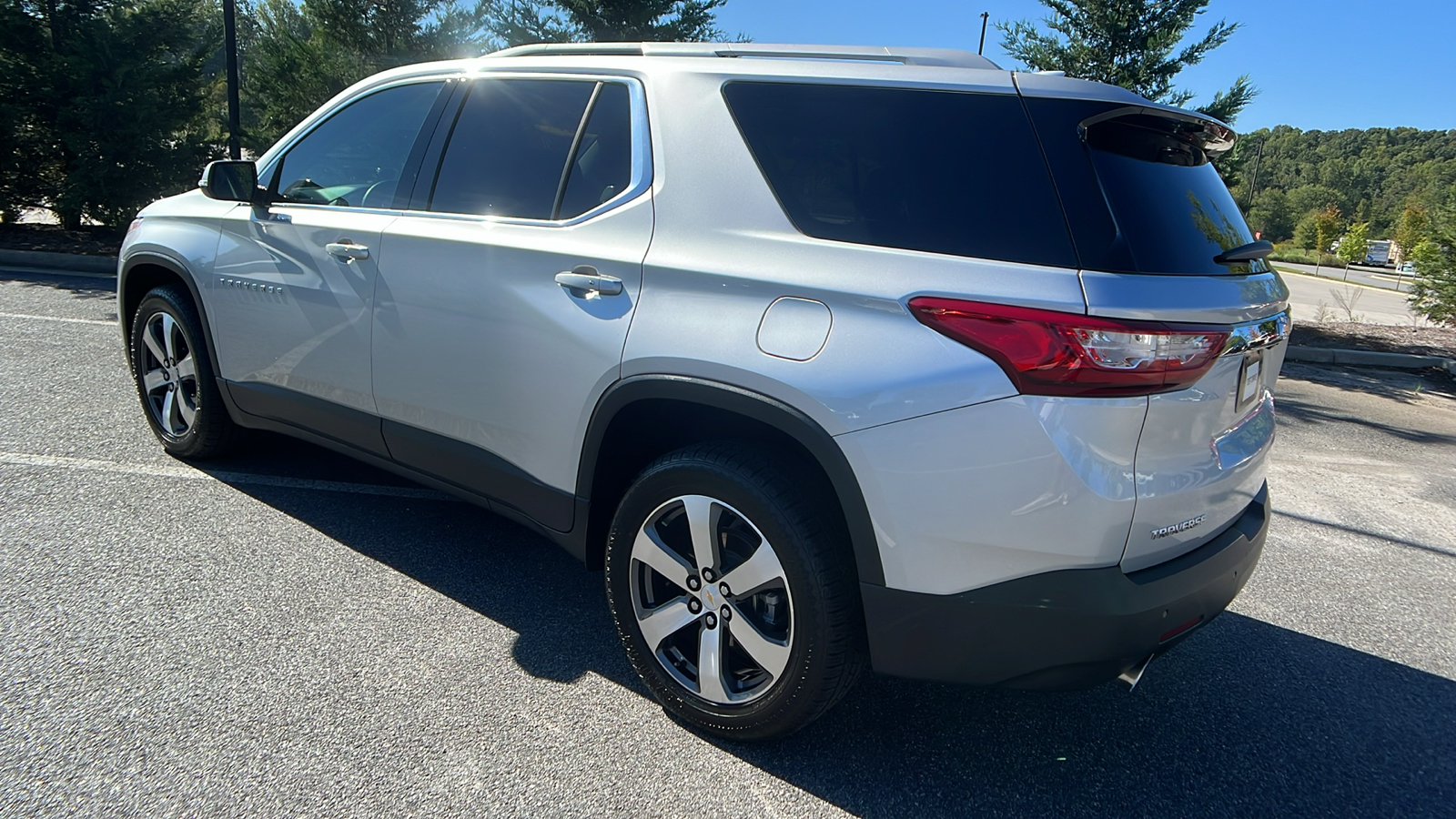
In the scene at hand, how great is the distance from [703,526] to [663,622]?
353 mm

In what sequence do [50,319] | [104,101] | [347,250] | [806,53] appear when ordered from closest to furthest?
[806,53]
[347,250]
[50,319]
[104,101]

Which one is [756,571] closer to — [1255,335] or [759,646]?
[759,646]

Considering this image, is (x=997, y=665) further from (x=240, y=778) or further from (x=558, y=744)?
(x=240, y=778)

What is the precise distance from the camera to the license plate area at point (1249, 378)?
2.24 metres

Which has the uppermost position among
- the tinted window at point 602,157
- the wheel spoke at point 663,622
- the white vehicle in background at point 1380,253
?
the tinted window at point 602,157

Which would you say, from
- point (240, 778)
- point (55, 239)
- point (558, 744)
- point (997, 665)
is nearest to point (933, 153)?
point (997, 665)

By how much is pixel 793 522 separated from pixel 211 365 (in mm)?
3152

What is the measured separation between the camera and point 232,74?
1274cm

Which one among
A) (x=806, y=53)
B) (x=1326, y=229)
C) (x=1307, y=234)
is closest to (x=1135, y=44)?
(x=806, y=53)

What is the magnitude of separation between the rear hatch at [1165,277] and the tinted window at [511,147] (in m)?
1.49

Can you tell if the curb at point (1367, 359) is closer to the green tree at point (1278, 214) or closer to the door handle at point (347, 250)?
Result: the door handle at point (347, 250)

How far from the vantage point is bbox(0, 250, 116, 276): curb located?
1068 centimetres

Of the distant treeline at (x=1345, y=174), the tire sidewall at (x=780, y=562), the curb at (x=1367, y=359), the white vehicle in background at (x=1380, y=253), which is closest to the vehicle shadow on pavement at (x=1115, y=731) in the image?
the tire sidewall at (x=780, y=562)

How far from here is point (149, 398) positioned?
445 centimetres
